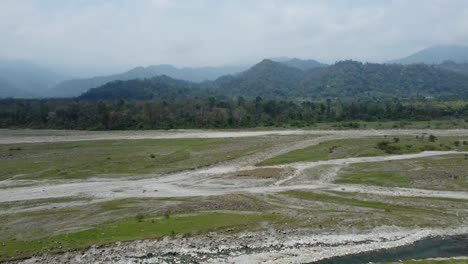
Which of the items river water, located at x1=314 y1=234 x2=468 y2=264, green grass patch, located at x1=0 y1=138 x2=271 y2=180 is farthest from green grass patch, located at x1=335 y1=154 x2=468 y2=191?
green grass patch, located at x1=0 y1=138 x2=271 y2=180

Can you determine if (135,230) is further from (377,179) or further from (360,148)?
(360,148)

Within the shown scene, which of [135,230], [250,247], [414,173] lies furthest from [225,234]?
[414,173]

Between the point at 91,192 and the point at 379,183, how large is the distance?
126ft

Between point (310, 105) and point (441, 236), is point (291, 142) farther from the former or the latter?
point (310, 105)

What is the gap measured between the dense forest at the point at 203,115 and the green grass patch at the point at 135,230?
343ft

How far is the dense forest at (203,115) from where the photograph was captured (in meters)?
154

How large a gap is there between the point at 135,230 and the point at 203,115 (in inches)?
4756

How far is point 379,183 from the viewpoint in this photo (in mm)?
59219

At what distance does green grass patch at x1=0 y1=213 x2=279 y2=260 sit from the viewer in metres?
36.5

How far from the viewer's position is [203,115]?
526ft

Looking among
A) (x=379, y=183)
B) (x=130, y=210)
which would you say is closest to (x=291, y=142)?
(x=379, y=183)

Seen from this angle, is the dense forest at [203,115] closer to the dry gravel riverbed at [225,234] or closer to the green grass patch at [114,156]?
the green grass patch at [114,156]

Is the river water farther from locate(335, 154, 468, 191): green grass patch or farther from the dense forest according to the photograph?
the dense forest

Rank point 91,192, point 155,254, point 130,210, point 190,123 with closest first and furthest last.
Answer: point 155,254
point 130,210
point 91,192
point 190,123
